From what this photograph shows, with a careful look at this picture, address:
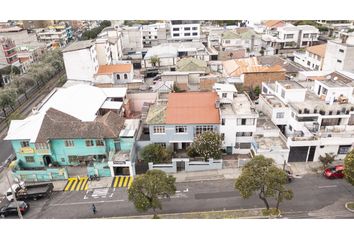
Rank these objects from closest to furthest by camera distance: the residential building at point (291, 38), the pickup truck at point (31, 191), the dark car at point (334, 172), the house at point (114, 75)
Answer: the pickup truck at point (31, 191), the dark car at point (334, 172), the house at point (114, 75), the residential building at point (291, 38)

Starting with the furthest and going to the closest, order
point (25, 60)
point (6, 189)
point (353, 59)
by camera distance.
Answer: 1. point (25, 60)
2. point (353, 59)
3. point (6, 189)

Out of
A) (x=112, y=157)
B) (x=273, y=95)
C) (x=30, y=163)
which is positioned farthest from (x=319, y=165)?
(x=30, y=163)

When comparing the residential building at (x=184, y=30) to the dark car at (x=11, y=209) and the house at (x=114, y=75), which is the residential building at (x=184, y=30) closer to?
the house at (x=114, y=75)

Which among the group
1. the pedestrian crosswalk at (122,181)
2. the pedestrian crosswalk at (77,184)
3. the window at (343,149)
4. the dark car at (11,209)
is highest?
the window at (343,149)

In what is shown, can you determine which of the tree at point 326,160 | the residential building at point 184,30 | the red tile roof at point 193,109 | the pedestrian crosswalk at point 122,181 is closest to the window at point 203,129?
the red tile roof at point 193,109

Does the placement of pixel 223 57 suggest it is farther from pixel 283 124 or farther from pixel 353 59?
pixel 283 124

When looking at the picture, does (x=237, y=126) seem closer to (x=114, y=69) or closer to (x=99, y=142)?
(x=99, y=142)
